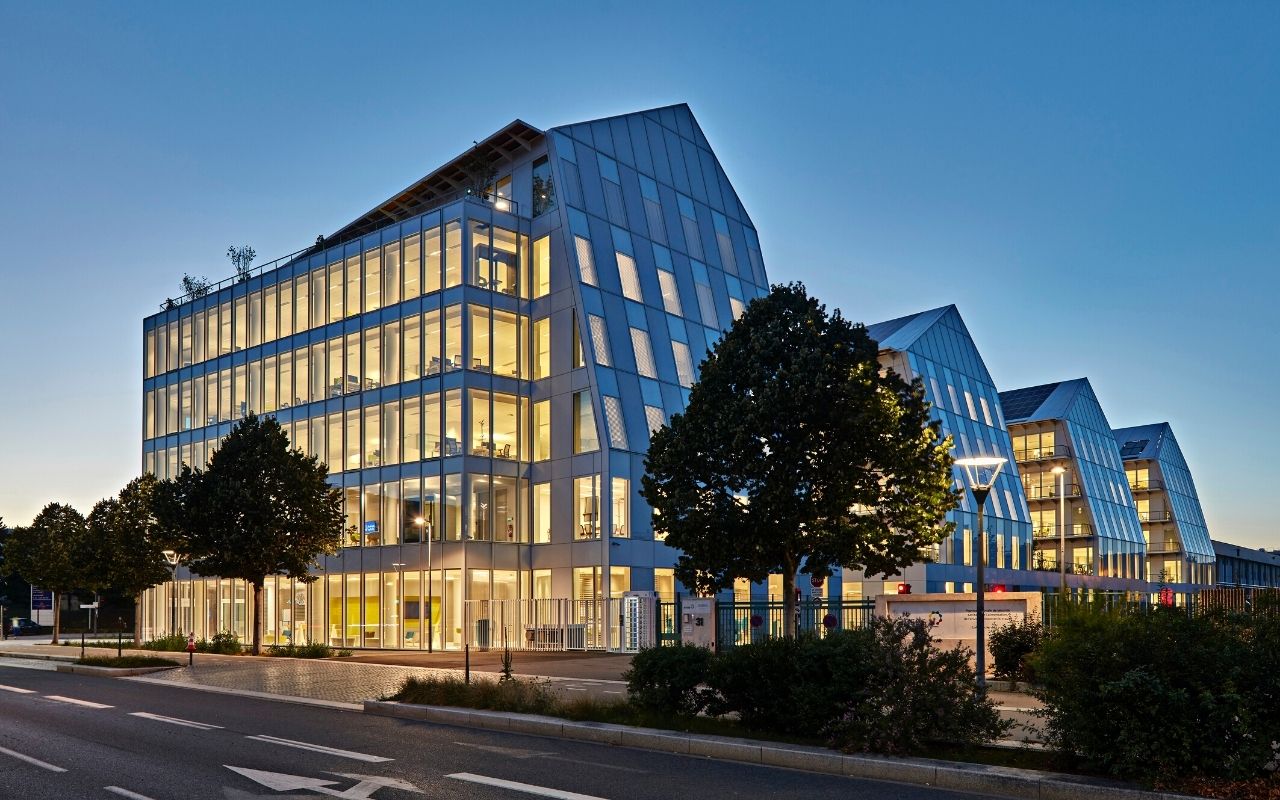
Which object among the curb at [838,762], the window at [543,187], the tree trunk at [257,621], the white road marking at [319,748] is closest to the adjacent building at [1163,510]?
the window at [543,187]

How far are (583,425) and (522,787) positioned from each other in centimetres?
3492

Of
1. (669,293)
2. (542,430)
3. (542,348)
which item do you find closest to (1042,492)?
(669,293)

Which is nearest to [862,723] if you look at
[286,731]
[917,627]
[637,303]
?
[917,627]

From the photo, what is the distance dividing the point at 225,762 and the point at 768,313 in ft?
53.3

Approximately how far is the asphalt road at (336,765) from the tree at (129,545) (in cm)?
2937

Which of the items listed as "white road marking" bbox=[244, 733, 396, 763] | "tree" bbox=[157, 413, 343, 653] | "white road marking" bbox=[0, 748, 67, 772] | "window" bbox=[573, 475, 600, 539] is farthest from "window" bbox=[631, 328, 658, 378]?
"white road marking" bbox=[0, 748, 67, 772]

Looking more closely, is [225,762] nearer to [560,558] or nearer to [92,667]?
[92,667]

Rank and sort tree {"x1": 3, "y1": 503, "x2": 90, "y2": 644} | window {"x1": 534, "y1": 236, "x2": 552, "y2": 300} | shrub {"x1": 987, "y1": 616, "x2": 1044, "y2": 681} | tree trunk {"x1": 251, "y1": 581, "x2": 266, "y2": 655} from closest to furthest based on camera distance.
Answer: shrub {"x1": 987, "y1": 616, "x2": 1044, "y2": 681}, tree trunk {"x1": 251, "y1": 581, "x2": 266, "y2": 655}, window {"x1": 534, "y1": 236, "x2": 552, "y2": 300}, tree {"x1": 3, "y1": 503, "x2": 90, "y2": 644}

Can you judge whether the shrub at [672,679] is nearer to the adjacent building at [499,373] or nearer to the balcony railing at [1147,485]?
the adjacent building at [499,373]

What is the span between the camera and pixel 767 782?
39.1 feet

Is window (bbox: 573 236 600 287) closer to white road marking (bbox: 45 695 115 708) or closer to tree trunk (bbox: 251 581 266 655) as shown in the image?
tree trunk (bbox: 251 581 266 655)

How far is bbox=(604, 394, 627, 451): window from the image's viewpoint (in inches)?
1785

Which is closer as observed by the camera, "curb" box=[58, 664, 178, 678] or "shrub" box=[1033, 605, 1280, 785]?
"shrub" box=[1033, 605, 1280, 785]

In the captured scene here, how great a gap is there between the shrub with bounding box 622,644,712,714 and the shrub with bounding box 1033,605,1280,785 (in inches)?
217
